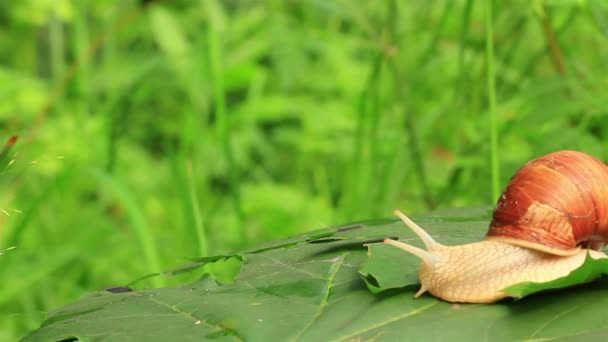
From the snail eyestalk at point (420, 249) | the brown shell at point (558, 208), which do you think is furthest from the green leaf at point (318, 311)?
the brown shell at point (558, 208)

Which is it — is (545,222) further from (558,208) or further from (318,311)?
(318,311)

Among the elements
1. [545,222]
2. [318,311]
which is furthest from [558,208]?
[318,311]

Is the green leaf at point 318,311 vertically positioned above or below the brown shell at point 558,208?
below

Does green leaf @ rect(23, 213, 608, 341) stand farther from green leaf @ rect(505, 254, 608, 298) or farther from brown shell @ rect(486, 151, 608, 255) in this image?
brown shell @ rect(486, 151, 608, 255)

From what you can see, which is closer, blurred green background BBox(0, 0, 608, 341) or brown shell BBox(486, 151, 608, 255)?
brown shell BBox(486, 151, 608, 255)

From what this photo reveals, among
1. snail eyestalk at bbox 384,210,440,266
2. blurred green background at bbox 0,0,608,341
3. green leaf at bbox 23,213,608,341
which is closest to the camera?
green leaf at bbox 23,213,608,341

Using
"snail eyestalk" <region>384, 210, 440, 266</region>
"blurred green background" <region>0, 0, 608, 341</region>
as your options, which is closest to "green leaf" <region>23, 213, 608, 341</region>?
"snail eyestalk" <region>384, 210, 440, 266</region>

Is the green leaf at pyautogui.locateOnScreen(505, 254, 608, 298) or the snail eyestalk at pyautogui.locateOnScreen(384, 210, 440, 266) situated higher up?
the snail eyestalk at pyautogui.locateOnScreen(384, 210, 440, 266)

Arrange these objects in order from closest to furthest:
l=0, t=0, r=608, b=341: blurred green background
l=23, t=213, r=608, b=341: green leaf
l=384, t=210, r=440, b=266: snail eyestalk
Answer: l=23, t=213, r=608, b=341: green leaf, l=384, t=210, r=440, b=266: snail eyestalk, l=0, t=0, r=608, b=341: blurred green background

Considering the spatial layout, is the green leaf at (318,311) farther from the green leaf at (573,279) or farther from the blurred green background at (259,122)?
the blurred green background at (259,122)
